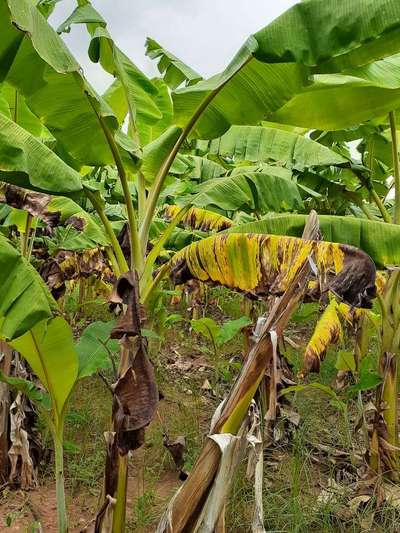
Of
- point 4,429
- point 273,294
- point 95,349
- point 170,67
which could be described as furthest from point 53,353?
point 170,67

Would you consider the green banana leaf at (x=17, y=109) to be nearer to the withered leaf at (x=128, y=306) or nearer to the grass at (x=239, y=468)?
the withered leaf at (x=128, y=306)

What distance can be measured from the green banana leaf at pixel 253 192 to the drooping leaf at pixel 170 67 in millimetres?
787

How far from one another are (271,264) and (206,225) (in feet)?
5.88

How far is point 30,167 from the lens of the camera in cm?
209

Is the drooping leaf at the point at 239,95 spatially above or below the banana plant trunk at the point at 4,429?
above

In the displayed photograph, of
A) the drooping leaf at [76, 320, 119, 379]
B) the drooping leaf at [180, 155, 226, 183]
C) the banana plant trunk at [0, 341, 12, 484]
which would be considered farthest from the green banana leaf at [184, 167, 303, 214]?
the banana plant trunk at [0, 341, 12, 484]

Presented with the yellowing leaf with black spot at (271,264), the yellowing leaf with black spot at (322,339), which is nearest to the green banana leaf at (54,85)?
the yellowing leaf with black spot at (271,264)

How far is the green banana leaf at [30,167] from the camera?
204 cm

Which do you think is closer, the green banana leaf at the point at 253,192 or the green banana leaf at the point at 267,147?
the green banana leaf at the point at 253,192

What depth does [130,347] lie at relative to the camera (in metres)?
1.99

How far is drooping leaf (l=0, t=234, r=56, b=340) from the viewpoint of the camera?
185 cm

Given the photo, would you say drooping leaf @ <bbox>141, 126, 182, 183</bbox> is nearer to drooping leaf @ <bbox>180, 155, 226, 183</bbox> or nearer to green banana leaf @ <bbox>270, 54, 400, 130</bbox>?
green banana leaf @ <bbox>270, 54, 400, 130</bbox>

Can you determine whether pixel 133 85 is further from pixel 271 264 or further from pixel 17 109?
pixel 271 264

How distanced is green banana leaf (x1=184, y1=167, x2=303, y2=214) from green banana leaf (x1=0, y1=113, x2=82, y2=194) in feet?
2.92
